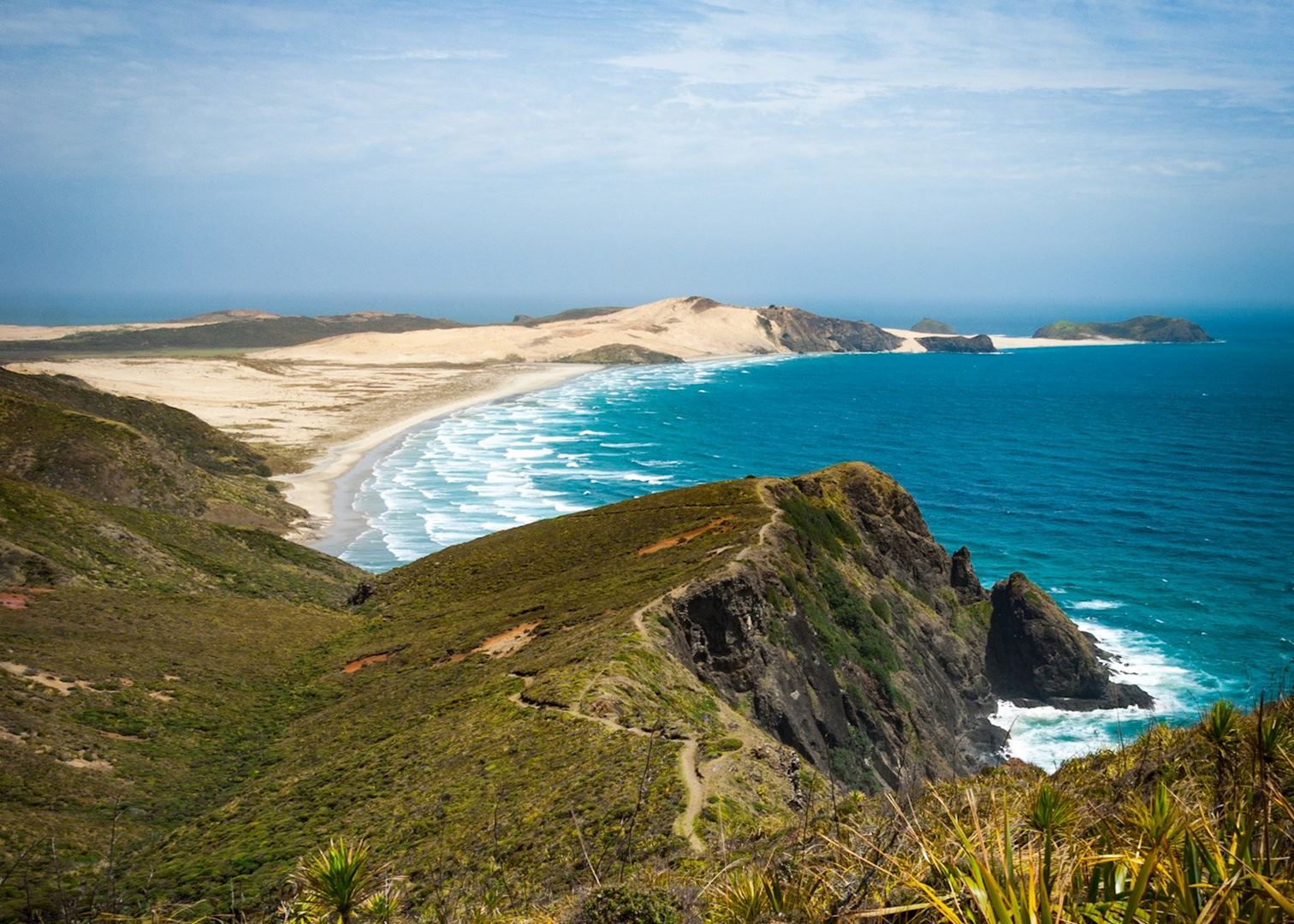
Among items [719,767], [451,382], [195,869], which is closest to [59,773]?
[195,869]

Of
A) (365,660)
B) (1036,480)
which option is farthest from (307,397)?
(365,660)

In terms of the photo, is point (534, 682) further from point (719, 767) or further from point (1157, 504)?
point (1157, 504)

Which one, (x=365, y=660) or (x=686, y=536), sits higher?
(x=686, y=536)

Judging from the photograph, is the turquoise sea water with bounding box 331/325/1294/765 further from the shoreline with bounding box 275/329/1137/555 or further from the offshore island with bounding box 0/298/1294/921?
the offshore island with bounding box 0/298/1294/921

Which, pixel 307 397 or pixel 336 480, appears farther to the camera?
pixel 307 397

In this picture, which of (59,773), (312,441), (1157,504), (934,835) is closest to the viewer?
(934,835)

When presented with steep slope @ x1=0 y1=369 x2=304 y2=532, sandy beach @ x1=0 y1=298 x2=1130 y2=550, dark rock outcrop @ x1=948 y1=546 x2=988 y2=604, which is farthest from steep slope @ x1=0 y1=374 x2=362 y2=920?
dark rock outcrop @ x1=948 y1=546 x2=988 y2=604

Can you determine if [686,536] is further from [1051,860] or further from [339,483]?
[339,483]
